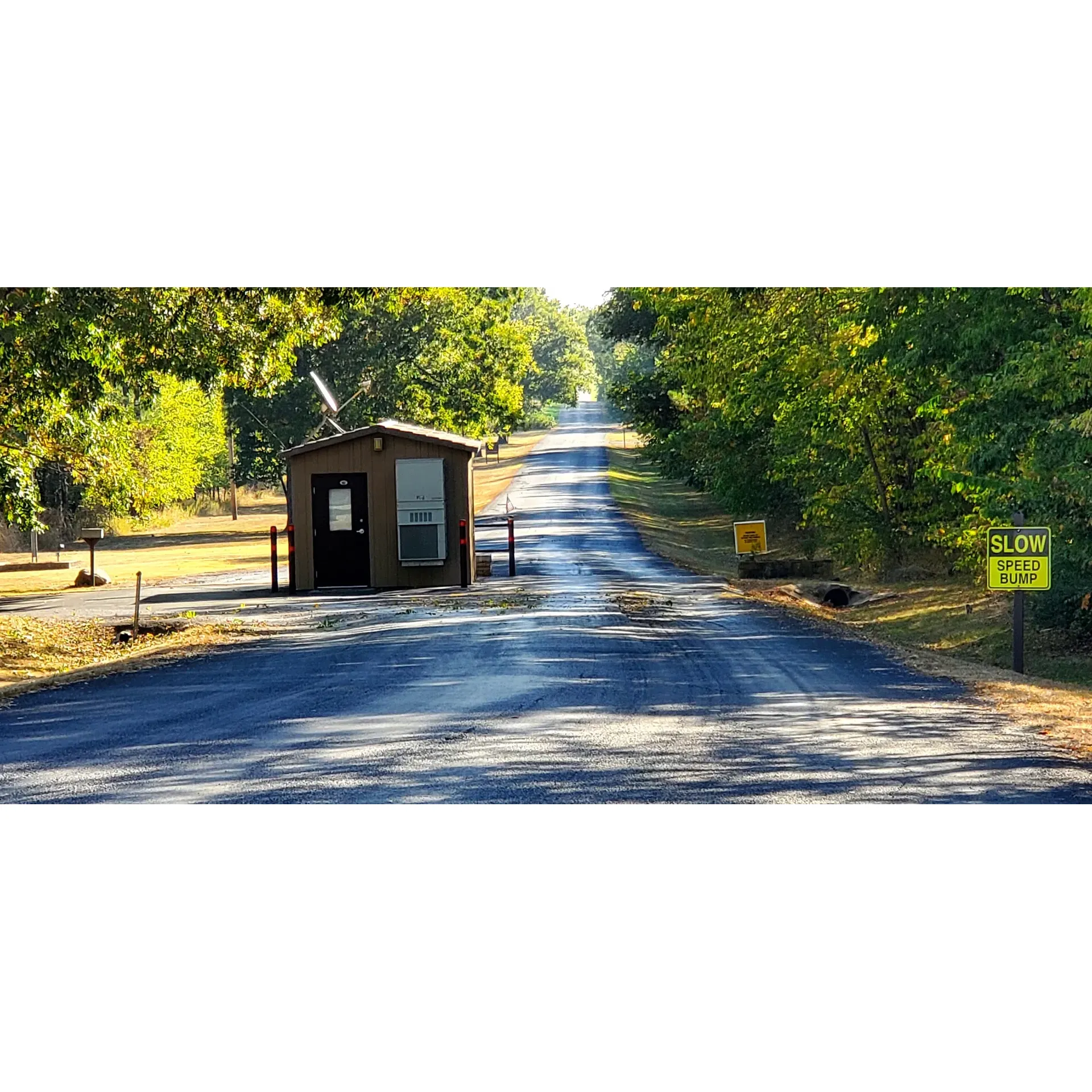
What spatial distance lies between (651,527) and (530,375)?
29.6 metres

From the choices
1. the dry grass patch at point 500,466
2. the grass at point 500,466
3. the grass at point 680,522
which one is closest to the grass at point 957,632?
the grass at point 680,522

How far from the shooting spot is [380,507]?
25641mm

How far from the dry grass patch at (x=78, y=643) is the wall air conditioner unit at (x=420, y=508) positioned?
5259mm

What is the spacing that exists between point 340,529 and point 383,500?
904mm

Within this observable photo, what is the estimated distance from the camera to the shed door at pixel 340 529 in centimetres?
2555

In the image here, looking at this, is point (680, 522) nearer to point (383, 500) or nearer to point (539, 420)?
point (383, 500)

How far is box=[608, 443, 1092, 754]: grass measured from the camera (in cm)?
1295

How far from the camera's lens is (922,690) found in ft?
45.5

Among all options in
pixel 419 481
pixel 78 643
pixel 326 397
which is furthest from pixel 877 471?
pixel 78 643

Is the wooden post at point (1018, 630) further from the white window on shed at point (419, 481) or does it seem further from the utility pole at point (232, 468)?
the utility pole at point (232, 468)

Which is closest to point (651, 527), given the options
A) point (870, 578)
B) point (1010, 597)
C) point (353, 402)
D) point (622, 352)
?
point (353, 402)

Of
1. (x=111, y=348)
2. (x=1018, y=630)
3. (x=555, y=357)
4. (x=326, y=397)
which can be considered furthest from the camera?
(x=555, y=357)

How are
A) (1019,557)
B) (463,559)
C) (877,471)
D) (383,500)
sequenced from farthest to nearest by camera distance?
1. (877,471)
2. (463,559)
3. (383,500)
4. (1019,557)
